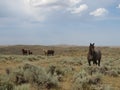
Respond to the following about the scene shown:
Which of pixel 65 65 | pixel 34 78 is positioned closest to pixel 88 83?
pixel 34 78

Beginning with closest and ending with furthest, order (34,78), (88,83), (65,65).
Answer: (34,78) → (88,83) → (65,65)

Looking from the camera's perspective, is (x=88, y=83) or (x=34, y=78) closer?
(x=34, y=78)

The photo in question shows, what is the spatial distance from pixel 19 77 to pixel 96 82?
3709 millimetres

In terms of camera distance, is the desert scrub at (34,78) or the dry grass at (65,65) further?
the dry grass at (65,65)

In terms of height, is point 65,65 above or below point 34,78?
below

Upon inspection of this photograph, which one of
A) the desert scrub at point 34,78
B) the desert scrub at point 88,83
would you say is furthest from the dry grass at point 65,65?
the desert scrub at point 34,78

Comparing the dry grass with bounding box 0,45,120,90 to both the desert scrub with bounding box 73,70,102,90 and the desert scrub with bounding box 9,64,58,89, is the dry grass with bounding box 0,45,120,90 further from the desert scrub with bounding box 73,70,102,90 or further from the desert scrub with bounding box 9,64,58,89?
the desert scrub with bounding box 9,64,58,89

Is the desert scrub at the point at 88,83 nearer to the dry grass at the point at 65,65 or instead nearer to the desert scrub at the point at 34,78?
the dry grass at the point at 65,65

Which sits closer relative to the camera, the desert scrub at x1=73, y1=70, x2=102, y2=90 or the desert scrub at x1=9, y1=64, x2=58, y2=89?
the desert scrub at x1=73, y1=70, x2=102, y2=90

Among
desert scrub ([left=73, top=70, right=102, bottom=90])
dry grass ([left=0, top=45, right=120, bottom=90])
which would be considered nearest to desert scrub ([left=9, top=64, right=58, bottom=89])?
dry grass ([left=0, top=45, right=120, bottom=90])

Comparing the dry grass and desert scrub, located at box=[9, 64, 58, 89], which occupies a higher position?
desert scrub, located at box=[9, 64, 58, 89]

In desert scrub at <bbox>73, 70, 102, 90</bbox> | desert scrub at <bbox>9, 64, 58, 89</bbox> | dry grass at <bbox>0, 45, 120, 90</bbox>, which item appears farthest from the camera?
dry grass at <bbox>0, 45, 120, 90</bbox>

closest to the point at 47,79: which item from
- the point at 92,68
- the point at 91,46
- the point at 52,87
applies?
the point at 52,87

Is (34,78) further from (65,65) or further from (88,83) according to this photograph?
(65,65)
